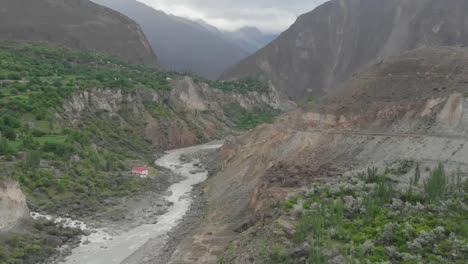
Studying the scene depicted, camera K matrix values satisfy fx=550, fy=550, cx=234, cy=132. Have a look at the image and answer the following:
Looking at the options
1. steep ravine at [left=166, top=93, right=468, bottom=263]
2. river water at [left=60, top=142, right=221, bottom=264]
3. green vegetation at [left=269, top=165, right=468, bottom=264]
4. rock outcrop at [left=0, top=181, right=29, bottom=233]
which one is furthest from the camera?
rock outcrop at [left=0, top=181, right=29, bottom=233]

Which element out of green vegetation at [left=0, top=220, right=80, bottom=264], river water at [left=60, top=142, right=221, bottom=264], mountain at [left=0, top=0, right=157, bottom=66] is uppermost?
mountain at [left=0, top=0, right=157, bottom=66]

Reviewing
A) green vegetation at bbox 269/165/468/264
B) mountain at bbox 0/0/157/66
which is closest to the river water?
green vegetation at bbox 269/165/468/264

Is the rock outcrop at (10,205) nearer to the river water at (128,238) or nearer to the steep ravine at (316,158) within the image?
the river water at (128,238)

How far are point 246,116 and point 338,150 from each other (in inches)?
3713

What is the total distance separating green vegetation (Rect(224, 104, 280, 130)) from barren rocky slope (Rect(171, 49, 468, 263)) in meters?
66.6

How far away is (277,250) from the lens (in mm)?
32375

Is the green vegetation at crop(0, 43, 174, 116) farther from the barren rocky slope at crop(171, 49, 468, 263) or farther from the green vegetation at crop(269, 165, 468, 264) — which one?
the green vegetation at crop(269, 165, 468, 264)

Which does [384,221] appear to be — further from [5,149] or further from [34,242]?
[5,149]

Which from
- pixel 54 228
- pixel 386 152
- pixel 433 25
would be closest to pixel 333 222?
pixel 386 152

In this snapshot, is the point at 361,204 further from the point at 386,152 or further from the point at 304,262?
the point at 386,152

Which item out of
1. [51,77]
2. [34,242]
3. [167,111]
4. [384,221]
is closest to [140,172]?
[34,242]

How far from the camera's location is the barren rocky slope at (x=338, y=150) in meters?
39.7

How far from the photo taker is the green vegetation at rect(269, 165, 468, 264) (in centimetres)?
2836

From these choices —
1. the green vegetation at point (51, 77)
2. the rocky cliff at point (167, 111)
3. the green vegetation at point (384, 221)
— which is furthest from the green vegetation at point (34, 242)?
the rocky cliff at point (167, 111)
